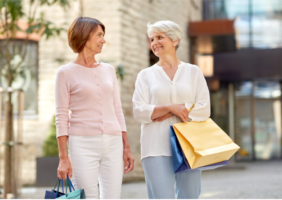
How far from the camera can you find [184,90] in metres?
2.76

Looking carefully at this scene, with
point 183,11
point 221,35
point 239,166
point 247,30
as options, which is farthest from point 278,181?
point 247,30

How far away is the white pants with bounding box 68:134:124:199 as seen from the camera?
2.48 metres

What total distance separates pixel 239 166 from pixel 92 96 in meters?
9.70

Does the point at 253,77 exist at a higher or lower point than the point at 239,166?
higher

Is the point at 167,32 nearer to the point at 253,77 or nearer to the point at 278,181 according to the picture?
the point at 278,181

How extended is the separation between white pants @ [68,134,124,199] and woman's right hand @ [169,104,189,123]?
0.36 metres

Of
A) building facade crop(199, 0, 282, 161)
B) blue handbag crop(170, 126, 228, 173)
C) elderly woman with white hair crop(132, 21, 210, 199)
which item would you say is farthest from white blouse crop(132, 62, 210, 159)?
building facade crop(199, 0, 282, 161)

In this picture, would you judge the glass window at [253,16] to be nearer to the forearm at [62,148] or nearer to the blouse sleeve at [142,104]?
the blouse sleeve at [142,104]

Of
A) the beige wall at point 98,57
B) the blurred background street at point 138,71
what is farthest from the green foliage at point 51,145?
the beige wall at point 98,57

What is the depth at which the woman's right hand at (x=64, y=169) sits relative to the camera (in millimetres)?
2428

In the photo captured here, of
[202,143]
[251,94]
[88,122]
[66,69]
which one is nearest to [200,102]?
[202,143]

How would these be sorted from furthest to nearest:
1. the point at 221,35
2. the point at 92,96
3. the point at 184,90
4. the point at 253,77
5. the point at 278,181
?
the point at 253,77 → the point at 221,35 → the point at 278,181 → the point at 184,90 → the point at 92,96

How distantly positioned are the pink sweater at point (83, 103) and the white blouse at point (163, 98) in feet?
0.64

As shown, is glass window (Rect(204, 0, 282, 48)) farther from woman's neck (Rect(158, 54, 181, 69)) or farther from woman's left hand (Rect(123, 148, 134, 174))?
woman's left hand (Rect(123, 148, 134, 174))
